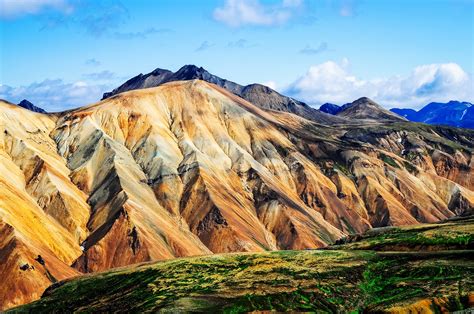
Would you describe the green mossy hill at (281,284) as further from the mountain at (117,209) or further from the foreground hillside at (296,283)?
the mountain at (117,209)

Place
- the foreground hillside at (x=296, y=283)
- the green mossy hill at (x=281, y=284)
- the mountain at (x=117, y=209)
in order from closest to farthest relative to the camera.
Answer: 1. the foreground hillside at (x=296, y=283)
2. the green mossy hill at (x=281, y=284)
3. the mountain at (x=117, y=209)

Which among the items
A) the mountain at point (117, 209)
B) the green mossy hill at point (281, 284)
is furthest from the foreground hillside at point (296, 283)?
the mountain at point (117, 209)

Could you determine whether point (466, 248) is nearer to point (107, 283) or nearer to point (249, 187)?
point (107, 283)

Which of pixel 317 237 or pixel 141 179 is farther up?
pixel 141 179

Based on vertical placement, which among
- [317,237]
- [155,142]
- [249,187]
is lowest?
[317,237]

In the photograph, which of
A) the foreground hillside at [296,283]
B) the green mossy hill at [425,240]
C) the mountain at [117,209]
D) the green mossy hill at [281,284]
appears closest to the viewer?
the foreground hillside at [296,283]

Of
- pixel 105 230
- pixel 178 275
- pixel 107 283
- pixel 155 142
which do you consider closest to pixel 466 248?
pixel 178 275

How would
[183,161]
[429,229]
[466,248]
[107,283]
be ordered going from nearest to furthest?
[466,248]
[107,283]
[429,229]
[183,161]
